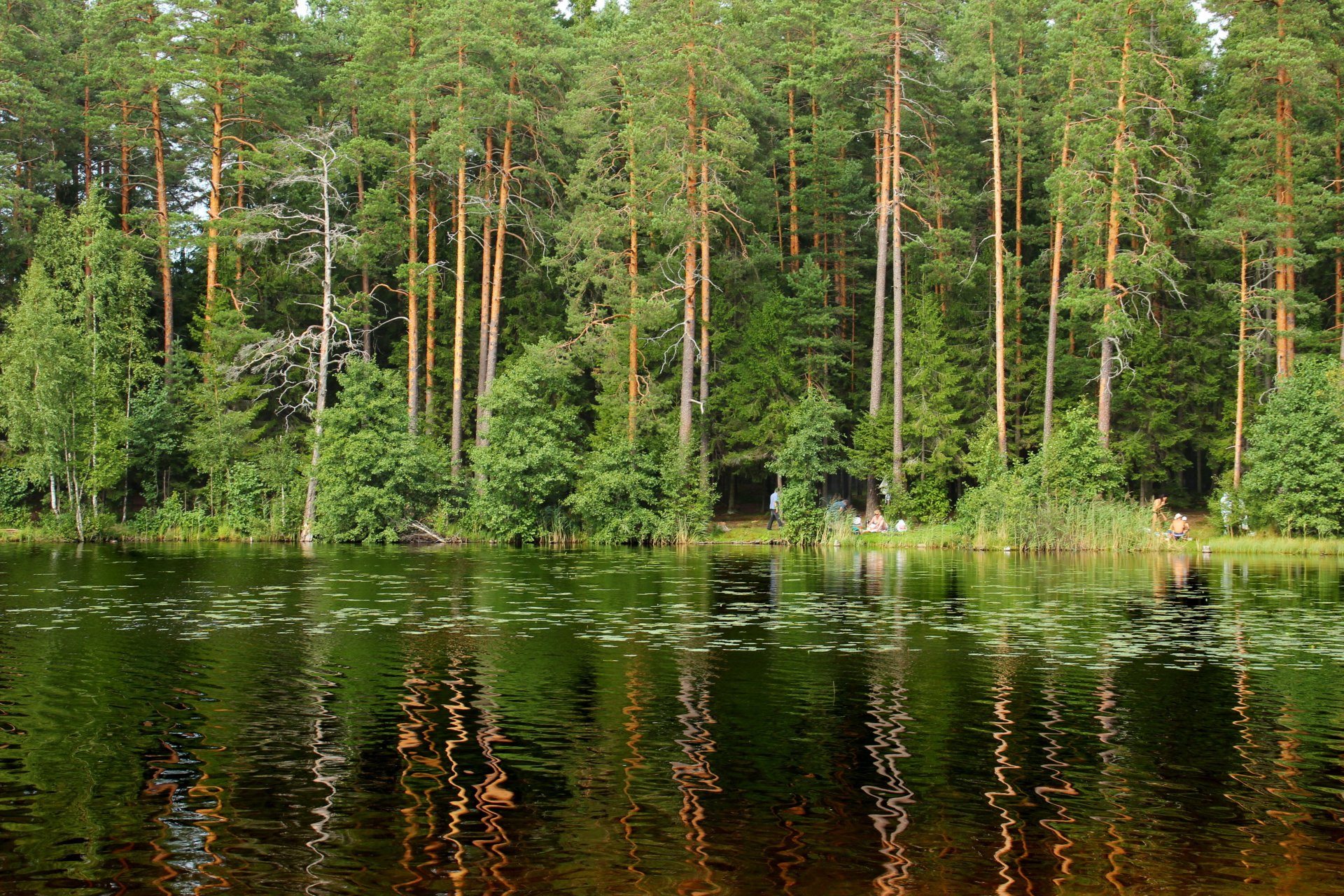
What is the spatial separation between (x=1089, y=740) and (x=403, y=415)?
3760cm

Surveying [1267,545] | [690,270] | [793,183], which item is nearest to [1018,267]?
[793,183]

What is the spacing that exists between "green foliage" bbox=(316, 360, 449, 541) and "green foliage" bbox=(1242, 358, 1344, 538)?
28.5 metres

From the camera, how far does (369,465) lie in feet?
143

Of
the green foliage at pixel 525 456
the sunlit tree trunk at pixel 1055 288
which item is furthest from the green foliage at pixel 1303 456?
the green foliage at pixel 525 456

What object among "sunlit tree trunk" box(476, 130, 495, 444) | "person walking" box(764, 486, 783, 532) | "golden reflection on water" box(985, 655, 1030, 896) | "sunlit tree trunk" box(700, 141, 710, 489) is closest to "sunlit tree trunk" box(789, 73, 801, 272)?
"sunlit tree trunk" box(700, 141, 710, 489)

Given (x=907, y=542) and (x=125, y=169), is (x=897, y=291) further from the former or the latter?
(x=125, y=169)

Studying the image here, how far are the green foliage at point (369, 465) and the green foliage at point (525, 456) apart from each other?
2333 millimetres

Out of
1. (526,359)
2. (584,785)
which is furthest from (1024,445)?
(584,785)

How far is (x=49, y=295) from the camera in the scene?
4594cm

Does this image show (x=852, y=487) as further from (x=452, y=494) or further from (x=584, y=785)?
(x=584, y=785)

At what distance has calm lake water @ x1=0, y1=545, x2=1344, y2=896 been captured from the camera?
7.30m

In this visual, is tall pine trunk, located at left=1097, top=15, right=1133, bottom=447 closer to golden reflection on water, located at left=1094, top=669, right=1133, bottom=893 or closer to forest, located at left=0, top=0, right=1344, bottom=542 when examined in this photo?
forest, located at left=0, top=0, right=1344, bottom=542

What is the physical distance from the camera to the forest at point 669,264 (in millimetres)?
42000

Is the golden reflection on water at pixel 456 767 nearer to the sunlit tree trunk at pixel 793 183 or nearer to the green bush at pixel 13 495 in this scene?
the sunlit tree trunk at pixel 793 183
